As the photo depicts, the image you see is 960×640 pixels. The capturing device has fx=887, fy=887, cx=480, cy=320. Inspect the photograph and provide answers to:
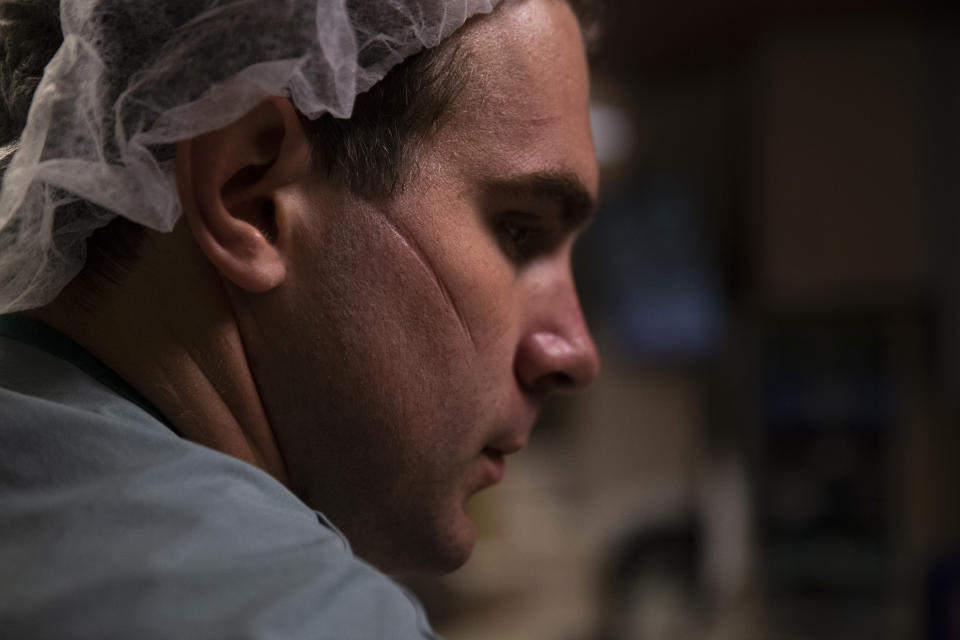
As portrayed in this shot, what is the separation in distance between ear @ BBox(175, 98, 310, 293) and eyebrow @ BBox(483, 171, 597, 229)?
0.15 m

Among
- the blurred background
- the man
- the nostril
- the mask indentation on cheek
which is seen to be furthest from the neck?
the blurred background

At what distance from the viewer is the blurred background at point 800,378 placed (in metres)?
2.84

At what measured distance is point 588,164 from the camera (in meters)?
0.75

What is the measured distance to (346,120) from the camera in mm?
650

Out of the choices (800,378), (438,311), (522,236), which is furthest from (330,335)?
(800,378)

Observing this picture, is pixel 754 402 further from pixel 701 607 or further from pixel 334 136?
pixel 334 136

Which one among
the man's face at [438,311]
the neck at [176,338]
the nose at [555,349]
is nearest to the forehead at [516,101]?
the man's face at [438,311]

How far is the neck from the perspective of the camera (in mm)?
626

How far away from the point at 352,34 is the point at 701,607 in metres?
3.08

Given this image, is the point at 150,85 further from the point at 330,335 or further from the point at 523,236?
the point at 523,236

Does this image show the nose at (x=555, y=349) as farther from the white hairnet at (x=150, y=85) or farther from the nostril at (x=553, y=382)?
the white hairnet at (x=150, y=85)

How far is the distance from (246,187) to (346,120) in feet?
0.29

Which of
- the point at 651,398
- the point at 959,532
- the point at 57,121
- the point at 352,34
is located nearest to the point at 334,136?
the point at 352,34

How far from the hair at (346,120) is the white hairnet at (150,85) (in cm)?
4
